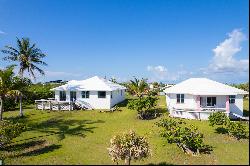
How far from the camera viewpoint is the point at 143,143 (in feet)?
54.4

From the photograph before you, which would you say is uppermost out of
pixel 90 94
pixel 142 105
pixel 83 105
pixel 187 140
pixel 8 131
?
pixel 90 94

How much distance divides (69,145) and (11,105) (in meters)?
26.3

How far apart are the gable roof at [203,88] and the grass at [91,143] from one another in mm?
4850

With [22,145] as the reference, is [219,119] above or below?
above

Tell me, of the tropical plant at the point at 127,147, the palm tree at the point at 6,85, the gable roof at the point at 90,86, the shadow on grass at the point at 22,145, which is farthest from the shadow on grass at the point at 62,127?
the tropical plant at the point at 127,147

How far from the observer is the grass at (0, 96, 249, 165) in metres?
20.3

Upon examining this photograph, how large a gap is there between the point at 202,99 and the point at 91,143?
59.0 feet

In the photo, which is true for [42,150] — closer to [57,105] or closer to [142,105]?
[142,105]

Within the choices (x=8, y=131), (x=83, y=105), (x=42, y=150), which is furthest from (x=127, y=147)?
(x=83, y=105)

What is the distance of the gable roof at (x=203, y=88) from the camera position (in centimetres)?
3544

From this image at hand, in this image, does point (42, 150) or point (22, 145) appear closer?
point (42, 150)

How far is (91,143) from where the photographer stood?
2528cm

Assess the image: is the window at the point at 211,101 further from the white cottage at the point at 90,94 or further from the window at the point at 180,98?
the white cottage at the point at 90,94

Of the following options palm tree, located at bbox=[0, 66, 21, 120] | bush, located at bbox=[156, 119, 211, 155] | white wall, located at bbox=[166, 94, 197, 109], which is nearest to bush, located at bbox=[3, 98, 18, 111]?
palm tree, located at bbox=[0, 66, 21, 120]
